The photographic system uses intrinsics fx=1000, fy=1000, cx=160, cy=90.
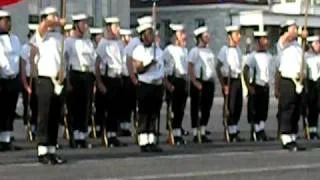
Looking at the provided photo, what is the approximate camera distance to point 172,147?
56.4 feet

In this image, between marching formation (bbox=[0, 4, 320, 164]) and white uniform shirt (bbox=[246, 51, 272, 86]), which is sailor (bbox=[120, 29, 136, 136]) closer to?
marching formation (bbox=[0, 4, 320, 164])

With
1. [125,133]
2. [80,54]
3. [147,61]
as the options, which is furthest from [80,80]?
[125,133]

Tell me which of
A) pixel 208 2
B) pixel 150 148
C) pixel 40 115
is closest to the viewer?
pixel 40 115

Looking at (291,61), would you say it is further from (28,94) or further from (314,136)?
(28,94)

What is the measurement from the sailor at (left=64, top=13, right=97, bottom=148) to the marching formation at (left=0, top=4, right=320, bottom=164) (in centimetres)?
2

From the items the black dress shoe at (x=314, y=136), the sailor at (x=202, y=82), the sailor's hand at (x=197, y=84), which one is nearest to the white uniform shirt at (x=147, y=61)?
the sailor's hand at (x=197, y=84)

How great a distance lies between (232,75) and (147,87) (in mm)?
3145

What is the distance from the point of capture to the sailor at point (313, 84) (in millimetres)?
19484

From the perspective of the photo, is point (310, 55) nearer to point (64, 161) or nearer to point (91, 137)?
point (91, 137)

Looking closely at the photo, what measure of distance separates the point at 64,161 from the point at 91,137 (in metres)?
4.33

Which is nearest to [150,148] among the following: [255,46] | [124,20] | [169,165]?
[169,165]

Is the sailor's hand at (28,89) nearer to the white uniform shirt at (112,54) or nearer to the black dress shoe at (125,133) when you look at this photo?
the white uniform shirt at (112,54)

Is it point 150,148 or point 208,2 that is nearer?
point 150,148

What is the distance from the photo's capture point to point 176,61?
1845 centimetres
